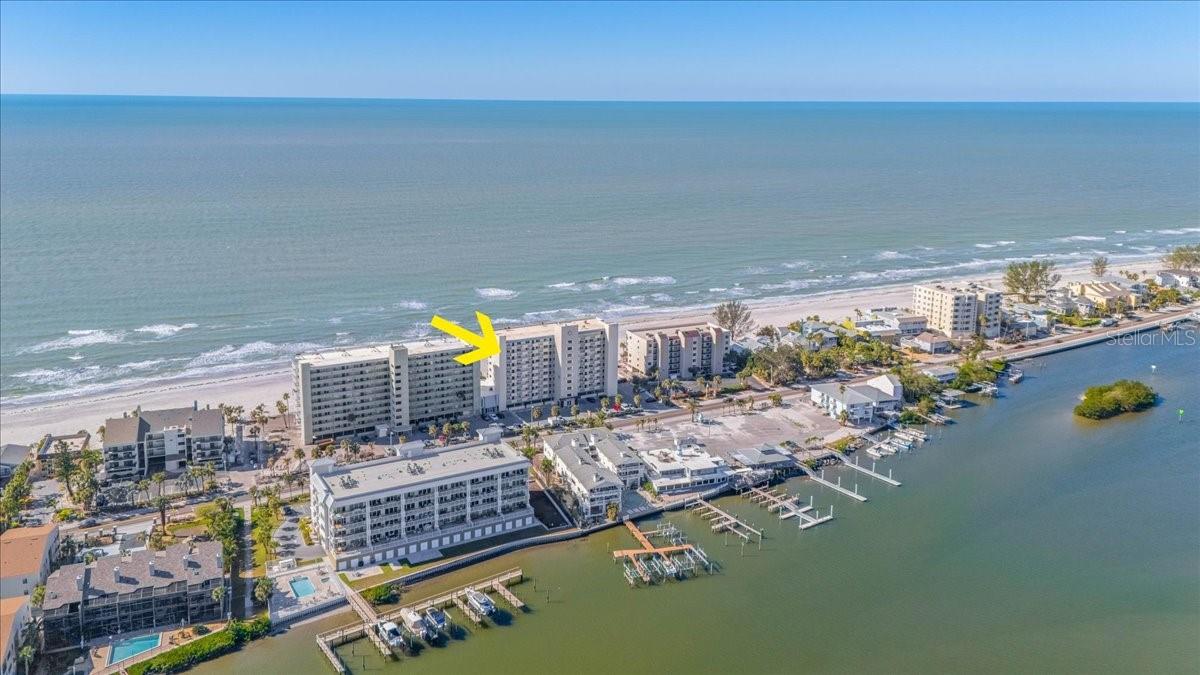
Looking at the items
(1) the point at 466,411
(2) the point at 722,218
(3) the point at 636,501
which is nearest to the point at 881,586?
(3) the point at 636,501

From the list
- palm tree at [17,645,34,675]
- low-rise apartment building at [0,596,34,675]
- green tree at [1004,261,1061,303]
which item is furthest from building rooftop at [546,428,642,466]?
green tree at [1004,261,1061,303]

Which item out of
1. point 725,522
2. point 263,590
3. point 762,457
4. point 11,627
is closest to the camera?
point 11,627

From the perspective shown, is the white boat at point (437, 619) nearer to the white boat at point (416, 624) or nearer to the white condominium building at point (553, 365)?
the white boat at point (416, 624)

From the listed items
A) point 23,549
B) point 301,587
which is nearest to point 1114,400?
point 301,587

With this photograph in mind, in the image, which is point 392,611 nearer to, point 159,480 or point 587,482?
point 587,482

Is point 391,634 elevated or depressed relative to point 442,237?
depressed

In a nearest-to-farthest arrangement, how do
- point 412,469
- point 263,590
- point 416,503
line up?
1. point 263,590
2. point 416,503
3. point 412,469
